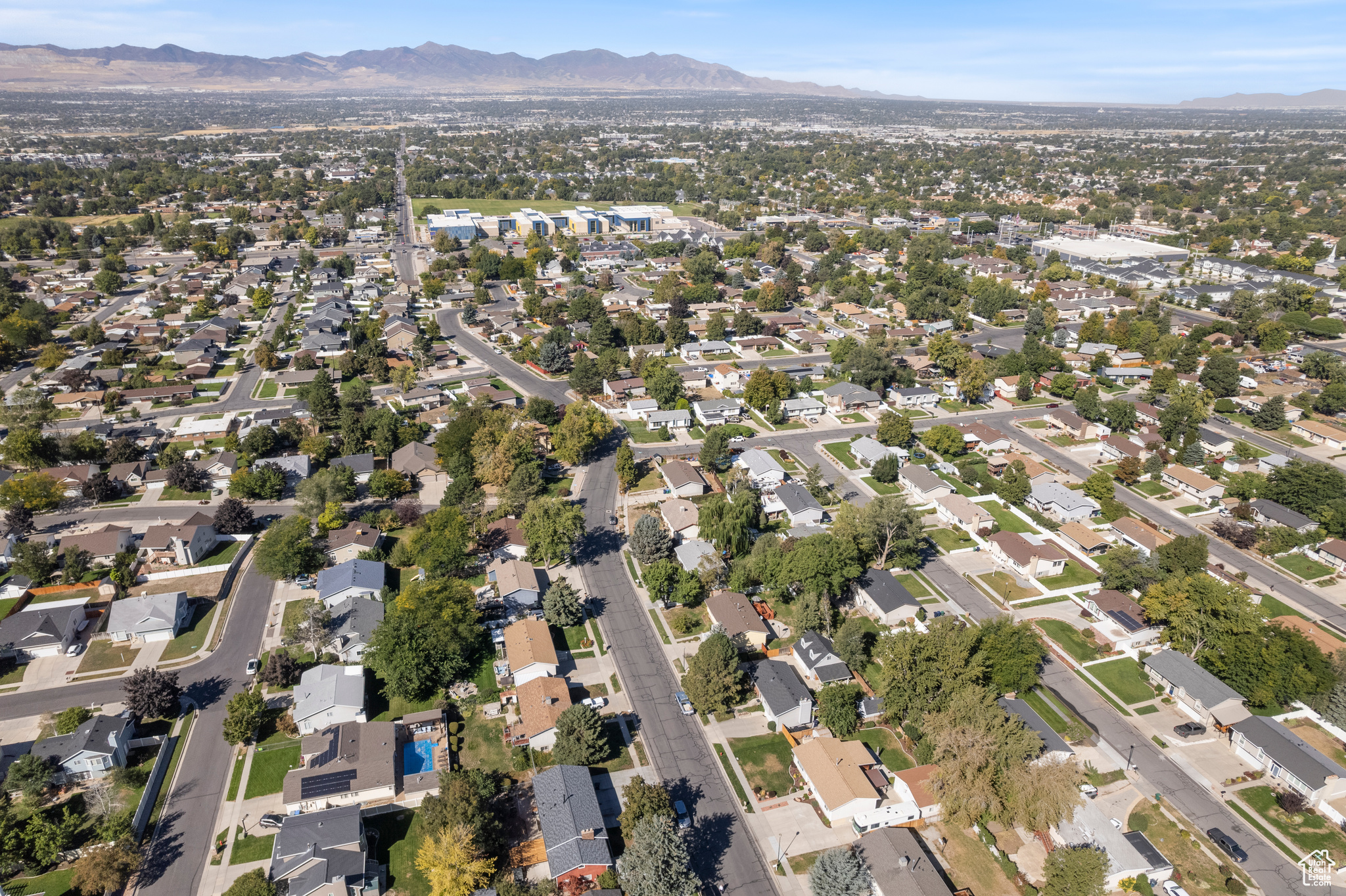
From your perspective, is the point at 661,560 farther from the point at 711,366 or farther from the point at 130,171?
the point at 130,171

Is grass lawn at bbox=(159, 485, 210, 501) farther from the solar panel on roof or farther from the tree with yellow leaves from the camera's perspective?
the tree with yellow leaves

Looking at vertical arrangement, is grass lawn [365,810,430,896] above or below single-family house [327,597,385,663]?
below

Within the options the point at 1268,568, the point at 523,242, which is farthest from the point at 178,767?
the point at 523,242

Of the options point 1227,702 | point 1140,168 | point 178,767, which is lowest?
point 178,767

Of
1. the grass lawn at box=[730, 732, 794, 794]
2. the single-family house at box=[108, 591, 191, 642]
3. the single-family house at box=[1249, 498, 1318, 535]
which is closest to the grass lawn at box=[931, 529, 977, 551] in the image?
the single-family house at box=[1249, 498, 1318, 535]

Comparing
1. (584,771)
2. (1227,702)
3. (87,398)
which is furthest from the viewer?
(87,398)

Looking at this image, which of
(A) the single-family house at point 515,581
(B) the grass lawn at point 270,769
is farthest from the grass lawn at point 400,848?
(A) the single-family house at point 515,581
